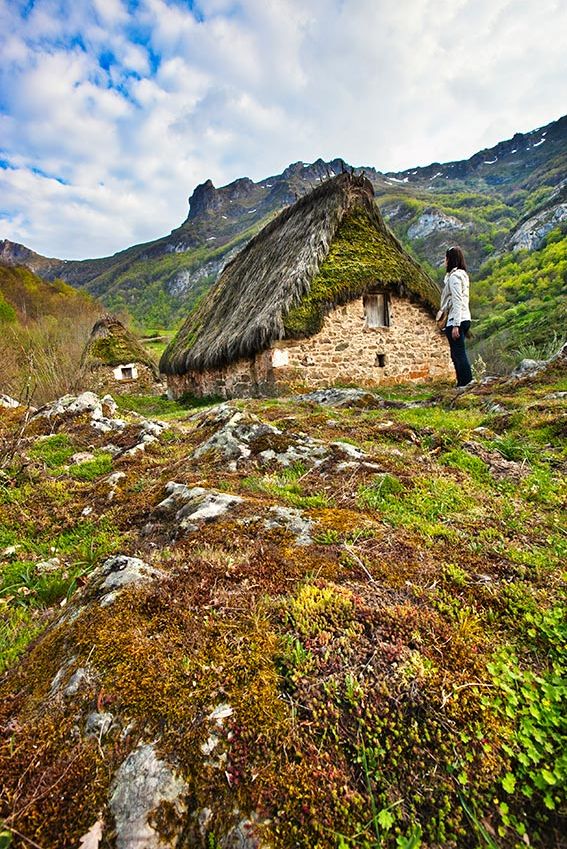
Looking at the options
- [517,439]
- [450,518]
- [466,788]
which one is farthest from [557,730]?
[517,439]

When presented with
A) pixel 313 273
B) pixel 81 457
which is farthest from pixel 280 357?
pixel 81 457

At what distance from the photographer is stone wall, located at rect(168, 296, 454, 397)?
9914 mm

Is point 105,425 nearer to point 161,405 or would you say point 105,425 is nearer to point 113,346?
point 161,405

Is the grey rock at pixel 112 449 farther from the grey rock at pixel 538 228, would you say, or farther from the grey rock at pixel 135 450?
the grey rock at pixel 538 228

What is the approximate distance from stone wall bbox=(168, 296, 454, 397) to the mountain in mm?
37539

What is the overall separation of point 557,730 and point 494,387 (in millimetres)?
6613

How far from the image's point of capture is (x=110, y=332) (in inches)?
797

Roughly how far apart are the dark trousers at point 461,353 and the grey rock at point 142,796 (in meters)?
7.98

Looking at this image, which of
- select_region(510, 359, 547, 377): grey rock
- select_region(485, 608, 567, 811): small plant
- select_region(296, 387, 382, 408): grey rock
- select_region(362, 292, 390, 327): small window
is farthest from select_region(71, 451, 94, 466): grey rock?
select_region(362, 292, 390, 327): small window

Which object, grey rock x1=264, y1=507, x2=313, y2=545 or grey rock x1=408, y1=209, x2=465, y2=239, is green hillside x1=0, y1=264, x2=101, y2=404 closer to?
grey rock x1=264, y1=507, x2=313, y2=545

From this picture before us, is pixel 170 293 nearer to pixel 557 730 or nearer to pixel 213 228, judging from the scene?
pixel 213 228

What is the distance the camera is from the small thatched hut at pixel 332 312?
9883 mm

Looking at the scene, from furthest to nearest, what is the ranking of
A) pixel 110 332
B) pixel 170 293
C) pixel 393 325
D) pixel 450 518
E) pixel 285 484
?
pixel 170 293
pixel 110 332
pixel 393 325
pixel 285 484
pixel 450 518

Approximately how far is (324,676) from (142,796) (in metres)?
0.62
